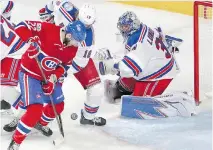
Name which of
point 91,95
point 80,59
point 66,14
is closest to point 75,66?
point 80,59

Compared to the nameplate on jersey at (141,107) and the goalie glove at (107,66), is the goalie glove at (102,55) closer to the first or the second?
the goalie glove at (107,66)

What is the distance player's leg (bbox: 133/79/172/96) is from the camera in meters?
3.45

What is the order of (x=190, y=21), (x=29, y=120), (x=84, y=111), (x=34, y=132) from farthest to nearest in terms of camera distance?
(x=190, y=21)
(x=84, y=111)
(x=34, y=132)
(x=29, y=120)

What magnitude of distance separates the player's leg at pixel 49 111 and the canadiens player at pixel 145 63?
18.8 inches

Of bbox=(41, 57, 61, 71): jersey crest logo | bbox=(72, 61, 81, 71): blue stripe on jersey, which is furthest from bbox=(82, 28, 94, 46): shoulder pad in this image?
bbox=(41, 57, 61, 71): jersey crest logo

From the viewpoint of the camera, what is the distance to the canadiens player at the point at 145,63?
329 cm

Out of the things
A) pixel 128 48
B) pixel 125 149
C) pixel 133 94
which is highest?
pixel 128 48

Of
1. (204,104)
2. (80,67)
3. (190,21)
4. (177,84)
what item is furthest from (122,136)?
(190,21)

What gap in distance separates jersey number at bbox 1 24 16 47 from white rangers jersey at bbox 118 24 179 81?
606 mm

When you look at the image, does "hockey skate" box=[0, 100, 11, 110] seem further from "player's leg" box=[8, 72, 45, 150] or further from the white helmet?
the white helmet

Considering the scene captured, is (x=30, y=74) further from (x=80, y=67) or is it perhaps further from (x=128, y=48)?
(x=128, y=48)

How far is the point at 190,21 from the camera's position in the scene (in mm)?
5219

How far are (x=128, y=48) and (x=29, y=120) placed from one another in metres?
0.85

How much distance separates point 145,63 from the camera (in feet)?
10.9
